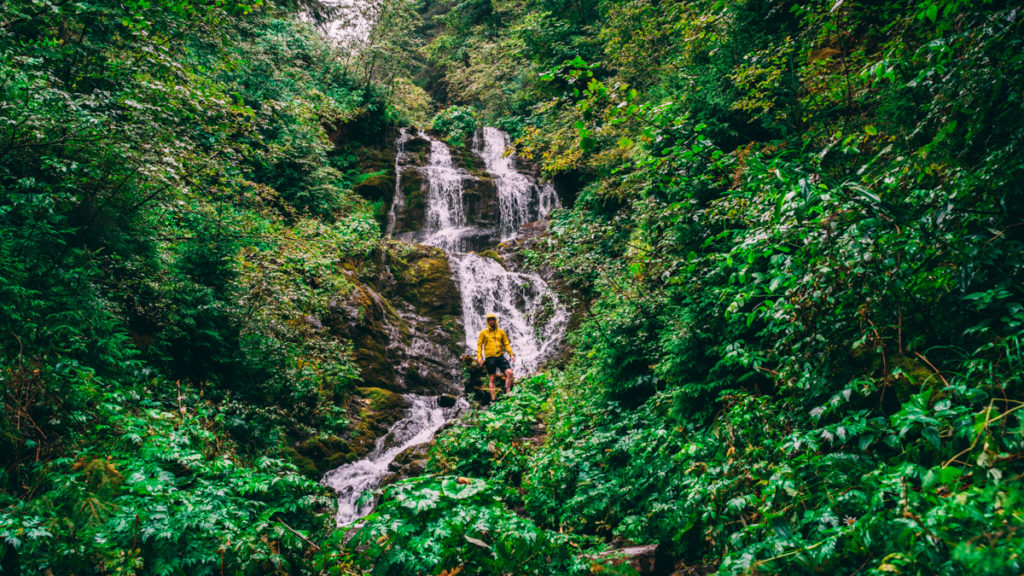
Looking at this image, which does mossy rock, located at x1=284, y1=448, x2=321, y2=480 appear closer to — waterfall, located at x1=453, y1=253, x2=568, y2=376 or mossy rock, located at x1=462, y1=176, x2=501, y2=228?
waterfall, located at x1=453, y1=253, x2=568, y2=376

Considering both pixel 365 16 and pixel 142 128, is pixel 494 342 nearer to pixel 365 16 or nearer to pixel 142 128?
pixel 142 128

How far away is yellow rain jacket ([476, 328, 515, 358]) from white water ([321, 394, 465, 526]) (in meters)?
1.94

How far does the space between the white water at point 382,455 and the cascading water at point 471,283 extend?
15mm

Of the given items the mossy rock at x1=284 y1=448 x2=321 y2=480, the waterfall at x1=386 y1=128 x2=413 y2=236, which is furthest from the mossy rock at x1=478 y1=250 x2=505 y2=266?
the mossy rock at x1=284 y1=448 x2=321 y2=480

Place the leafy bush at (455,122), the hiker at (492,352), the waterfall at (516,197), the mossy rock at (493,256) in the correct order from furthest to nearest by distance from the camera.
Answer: the leafy bush at (455,122)
the waterfall at (516,197)
the mossy rock at (493,256)
the hiker at (492,352)

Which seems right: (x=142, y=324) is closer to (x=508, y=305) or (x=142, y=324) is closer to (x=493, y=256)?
(x=508, y=305)

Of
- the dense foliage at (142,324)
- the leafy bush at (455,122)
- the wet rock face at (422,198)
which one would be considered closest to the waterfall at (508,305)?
the wet rock face at (422,198)

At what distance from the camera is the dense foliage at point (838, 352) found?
6.28 ft

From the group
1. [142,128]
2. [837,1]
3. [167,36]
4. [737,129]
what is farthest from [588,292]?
[167,36]

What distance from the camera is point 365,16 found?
727 inches

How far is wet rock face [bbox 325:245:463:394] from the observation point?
10375mm

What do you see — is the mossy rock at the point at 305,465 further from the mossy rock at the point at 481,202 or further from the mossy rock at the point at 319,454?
the mossy rock at the point at 481,202

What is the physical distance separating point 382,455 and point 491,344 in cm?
314

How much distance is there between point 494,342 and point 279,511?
16.7ft
